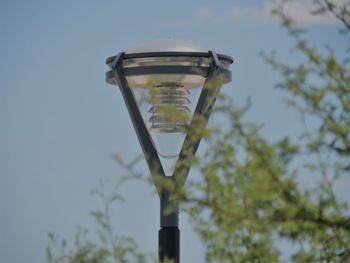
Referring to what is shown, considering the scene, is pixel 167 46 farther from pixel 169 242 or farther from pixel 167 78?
pixel 169 242

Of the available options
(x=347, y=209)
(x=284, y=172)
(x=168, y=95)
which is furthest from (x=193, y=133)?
(x=168, y=95)

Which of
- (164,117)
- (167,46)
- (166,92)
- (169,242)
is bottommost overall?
(169,242)

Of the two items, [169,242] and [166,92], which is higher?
[166,92]

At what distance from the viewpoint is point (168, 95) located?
5961mm

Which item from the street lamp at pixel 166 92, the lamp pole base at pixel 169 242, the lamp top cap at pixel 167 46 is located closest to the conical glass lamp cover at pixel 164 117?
the street lamp at pixel 166 92

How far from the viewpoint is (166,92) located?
5.98 metres

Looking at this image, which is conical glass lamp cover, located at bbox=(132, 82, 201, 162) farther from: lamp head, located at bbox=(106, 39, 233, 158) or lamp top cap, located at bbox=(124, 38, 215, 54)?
lamp top cap, located at bbox=(124, 38, 215, 54)

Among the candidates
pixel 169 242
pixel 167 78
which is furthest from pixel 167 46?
pixel 169 242

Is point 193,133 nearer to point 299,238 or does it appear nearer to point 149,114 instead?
point 299,238

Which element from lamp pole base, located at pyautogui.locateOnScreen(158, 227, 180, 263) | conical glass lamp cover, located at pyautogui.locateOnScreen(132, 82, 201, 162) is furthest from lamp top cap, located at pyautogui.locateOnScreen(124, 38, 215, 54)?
lamp pole base, located at pyautogui.locateOnScreen(158, 227, 180, 263)

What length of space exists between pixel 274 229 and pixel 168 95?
2383mm

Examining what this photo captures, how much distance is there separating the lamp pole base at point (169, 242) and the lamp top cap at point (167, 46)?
1.14 meters

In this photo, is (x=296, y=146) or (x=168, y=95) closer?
(x=296, y=146)

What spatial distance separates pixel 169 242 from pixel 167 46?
49.5 inches
